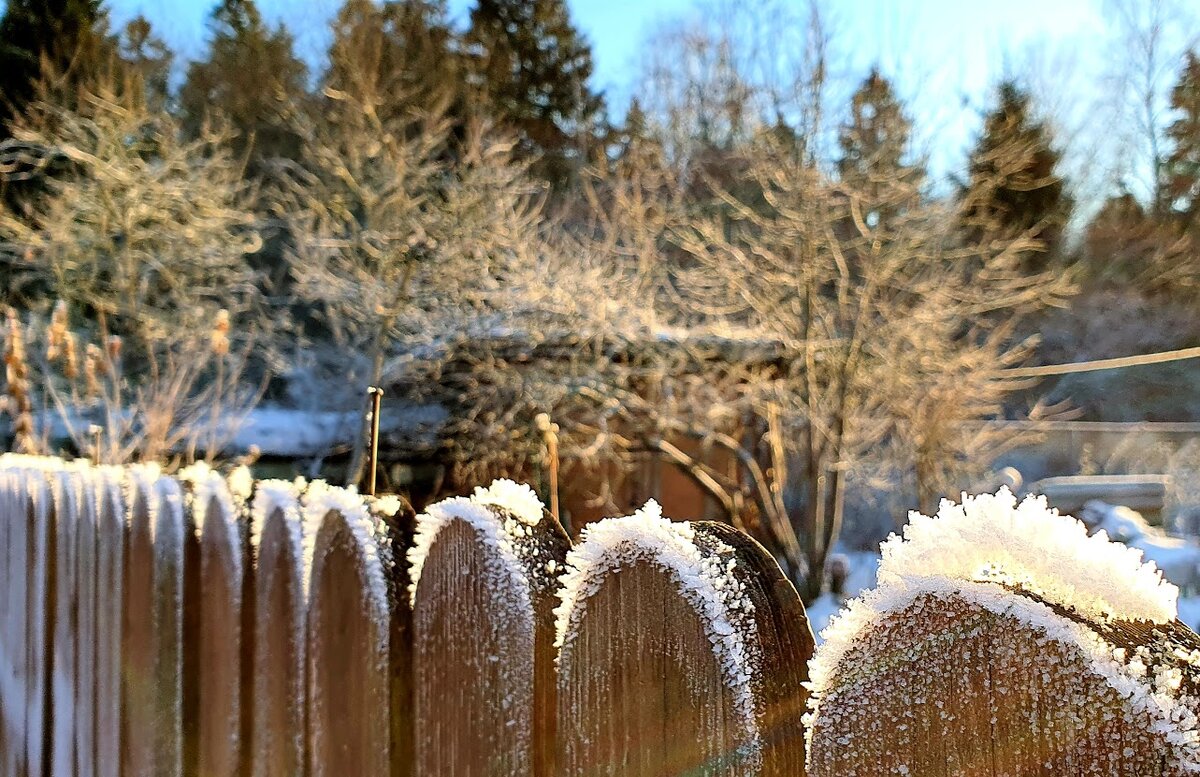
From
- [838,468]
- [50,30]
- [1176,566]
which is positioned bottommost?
[1176,566]

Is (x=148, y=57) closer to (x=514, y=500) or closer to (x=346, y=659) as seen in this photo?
(x=346, y=659)

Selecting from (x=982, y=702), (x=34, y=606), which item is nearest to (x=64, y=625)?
(x=34, y=606)

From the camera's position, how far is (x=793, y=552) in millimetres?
8430

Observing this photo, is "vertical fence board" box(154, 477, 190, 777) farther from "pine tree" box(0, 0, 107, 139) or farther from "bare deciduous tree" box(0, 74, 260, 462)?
"pine tree" box(0, 0, 107, 139)

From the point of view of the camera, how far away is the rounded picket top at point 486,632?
89 centimetres

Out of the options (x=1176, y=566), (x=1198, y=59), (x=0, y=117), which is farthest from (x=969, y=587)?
(x=1198, y=59)

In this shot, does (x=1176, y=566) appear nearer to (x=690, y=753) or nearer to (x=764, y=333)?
(x=764, y=333)

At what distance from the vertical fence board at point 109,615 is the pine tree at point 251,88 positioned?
12368 mm

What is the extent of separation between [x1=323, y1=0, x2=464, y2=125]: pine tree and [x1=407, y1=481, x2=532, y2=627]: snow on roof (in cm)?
1185

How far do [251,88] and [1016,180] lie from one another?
1187 cm

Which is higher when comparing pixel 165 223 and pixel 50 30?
pixel 50 30

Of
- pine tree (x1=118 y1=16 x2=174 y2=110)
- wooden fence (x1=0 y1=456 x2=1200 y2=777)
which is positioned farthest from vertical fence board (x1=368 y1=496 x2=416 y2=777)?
pine tree (x1=118 y1=16 x2=174 y2=110)

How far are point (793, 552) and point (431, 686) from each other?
777 cm

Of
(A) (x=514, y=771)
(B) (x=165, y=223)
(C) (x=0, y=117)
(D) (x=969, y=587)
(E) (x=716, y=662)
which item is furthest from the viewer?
(C) (x=0, y=117)
